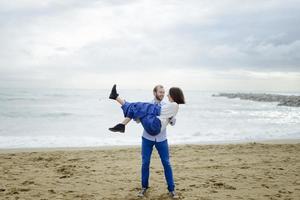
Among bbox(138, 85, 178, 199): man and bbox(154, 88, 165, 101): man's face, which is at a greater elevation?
bbox(154, 88, 165, 101): man's face

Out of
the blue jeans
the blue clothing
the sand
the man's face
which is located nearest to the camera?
the blue clothing

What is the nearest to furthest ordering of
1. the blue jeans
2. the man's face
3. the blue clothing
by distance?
the blue clothing < the man's face < the blue jeans

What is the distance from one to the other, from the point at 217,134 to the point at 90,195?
11.3 metres

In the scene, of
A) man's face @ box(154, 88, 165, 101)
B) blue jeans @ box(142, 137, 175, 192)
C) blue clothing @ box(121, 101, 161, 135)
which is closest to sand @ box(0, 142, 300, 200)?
blue jeans @ box(142, 137, 175, 192)

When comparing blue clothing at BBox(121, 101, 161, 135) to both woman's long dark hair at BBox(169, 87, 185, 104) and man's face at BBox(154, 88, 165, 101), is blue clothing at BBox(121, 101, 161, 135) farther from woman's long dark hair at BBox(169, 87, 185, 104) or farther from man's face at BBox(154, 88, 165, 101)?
woman's long dark hair at BBox(169, 87, 185, 104)

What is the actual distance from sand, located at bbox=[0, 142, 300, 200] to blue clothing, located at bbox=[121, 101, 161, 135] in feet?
4.26

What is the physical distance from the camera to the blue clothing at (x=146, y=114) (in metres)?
4.74

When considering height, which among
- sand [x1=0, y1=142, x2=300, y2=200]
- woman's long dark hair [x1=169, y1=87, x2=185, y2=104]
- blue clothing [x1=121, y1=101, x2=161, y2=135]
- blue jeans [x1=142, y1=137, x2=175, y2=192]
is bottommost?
sand [x1=0, y1=142, x2=300, y2=200]

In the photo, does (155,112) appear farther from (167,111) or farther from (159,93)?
(159,93)

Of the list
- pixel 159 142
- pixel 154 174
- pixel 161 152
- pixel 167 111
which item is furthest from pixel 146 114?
pixel 154 174

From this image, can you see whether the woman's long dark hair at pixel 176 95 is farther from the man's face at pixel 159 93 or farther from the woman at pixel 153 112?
the man's face at pixel 159 93

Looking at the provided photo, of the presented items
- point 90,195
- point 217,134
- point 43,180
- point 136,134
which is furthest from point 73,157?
point 217,134

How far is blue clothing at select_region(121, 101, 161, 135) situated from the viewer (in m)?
4.74

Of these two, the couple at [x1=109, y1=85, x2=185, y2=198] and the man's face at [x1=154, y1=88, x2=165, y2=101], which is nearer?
the couple at [x1=109, y1=85, x2=185, y2=198]
